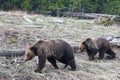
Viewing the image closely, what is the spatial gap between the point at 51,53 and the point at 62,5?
21198mm

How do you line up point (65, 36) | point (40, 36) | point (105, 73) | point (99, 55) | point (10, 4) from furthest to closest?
point (10, 4) → point (65, 36) → point (40, 36) → point (99, 55) → point (105, 73)

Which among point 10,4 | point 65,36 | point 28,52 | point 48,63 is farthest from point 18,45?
point 10,4

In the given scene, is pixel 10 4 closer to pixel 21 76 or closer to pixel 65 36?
pixel 65 36

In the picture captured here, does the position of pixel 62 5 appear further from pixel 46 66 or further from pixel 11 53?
pixel 46 66

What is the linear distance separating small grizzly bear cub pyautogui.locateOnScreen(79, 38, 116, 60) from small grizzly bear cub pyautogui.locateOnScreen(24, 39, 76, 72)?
5.04 feet

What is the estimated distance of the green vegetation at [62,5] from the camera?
29.3 metres

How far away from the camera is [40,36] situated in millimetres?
11648

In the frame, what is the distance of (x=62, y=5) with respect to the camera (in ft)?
96.5

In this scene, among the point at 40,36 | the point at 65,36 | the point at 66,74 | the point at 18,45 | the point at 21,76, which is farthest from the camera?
the point at 65,36

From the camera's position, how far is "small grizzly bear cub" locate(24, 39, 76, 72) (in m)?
8.16

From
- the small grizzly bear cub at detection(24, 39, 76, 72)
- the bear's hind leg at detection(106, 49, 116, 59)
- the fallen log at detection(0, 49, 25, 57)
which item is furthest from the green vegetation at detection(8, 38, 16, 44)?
the bear's hind leg at detection(106, 49, 116, 59)

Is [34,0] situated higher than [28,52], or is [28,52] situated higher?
[28,52]

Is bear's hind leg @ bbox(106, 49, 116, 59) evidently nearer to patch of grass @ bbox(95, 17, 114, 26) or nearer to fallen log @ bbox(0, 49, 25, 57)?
fallen log @ bbox(0, 49, 25, 57)

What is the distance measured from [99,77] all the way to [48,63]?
1.30 m
